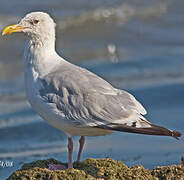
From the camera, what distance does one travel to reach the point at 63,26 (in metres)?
16.4

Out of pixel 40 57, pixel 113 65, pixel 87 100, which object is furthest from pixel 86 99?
pixel 113 65

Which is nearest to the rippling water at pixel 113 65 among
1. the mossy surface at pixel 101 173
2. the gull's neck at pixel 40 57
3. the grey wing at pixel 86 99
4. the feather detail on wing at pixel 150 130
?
the grey wing at pixel 86 99

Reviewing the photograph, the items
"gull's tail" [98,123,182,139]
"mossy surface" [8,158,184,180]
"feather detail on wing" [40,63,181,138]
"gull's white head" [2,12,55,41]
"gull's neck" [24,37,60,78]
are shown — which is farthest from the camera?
"gull's white head" [2,12,55,41]

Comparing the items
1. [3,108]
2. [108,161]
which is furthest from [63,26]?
[108,161]

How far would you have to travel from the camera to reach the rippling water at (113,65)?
8672 millimetres

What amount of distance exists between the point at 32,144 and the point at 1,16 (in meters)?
7.80

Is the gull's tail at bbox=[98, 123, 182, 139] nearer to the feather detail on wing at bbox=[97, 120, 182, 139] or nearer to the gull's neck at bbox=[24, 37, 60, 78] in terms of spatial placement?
the feather detail on wing at bbox=[97, 120, 182, 139]

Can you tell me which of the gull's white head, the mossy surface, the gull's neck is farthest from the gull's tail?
the gull's white head

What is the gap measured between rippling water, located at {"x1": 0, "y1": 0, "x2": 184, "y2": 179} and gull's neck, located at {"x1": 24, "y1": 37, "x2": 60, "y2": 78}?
1.98m

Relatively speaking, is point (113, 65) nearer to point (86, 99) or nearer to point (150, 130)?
point (86, 99)

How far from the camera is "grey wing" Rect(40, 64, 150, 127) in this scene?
620 cm

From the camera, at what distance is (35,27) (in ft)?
22.4

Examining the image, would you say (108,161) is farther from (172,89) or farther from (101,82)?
(172,89)

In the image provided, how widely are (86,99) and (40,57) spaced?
0.83m
